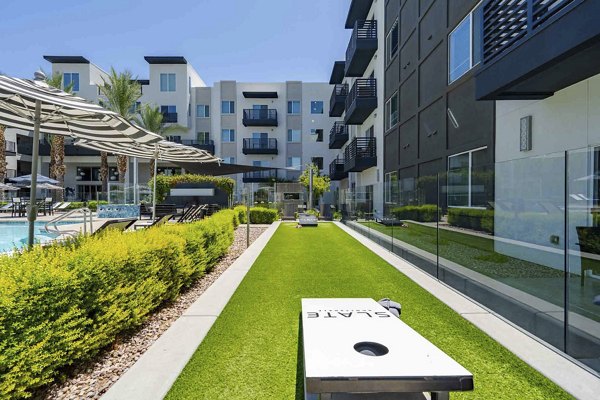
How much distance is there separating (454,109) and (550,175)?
7.83 meters

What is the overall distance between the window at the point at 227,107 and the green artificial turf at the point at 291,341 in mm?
32788

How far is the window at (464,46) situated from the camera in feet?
33.0

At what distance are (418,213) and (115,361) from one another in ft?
23.2

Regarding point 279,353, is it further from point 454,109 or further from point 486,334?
point 454,109

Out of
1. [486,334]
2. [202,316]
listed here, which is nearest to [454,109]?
[486,334]

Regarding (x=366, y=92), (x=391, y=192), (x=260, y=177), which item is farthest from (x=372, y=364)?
(x=260, y=177)

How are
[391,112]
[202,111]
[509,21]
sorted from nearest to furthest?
[509,21] < [391,112] < [202,111]

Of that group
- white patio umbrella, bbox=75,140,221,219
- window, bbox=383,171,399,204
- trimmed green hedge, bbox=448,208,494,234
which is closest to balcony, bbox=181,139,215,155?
white patio umbrella, bbox=75,140,221,219

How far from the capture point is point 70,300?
115 inches

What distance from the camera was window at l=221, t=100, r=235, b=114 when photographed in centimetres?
3740

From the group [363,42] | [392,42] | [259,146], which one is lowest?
[259,146]

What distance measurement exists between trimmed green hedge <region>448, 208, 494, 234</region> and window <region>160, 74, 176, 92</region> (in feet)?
119

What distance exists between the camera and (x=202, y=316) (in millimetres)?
4445

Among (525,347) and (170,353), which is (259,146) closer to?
(170,353)
